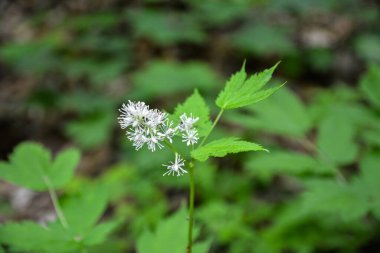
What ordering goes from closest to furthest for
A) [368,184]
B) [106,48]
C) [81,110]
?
[368,184] → [81,110] → [106,48]

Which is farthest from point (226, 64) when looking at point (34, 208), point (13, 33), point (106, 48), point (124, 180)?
point (13, 33)

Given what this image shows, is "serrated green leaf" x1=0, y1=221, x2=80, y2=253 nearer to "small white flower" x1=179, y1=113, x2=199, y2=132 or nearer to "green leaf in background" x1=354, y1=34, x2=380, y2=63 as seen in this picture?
"small white flower" x1=179, y1=113, x2=199, y2=132

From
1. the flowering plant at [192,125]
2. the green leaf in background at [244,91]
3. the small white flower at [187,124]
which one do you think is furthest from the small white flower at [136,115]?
the green leaf in background at [244,91]

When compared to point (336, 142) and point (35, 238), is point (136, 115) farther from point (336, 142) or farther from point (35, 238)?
point (336, 142)

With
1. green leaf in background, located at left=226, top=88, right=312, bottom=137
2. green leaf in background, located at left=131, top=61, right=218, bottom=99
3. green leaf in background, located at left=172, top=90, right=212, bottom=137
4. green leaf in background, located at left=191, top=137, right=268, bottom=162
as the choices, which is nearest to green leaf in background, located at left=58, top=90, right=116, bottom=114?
green leaf in background, located at left=131, top=61, right=218, bottom=99

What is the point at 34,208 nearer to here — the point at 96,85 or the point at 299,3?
the point at 96,85

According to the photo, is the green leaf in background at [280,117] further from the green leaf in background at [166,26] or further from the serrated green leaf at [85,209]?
the green leaf in background at [166,26]

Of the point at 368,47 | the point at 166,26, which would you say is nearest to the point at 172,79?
the point at 166,26
